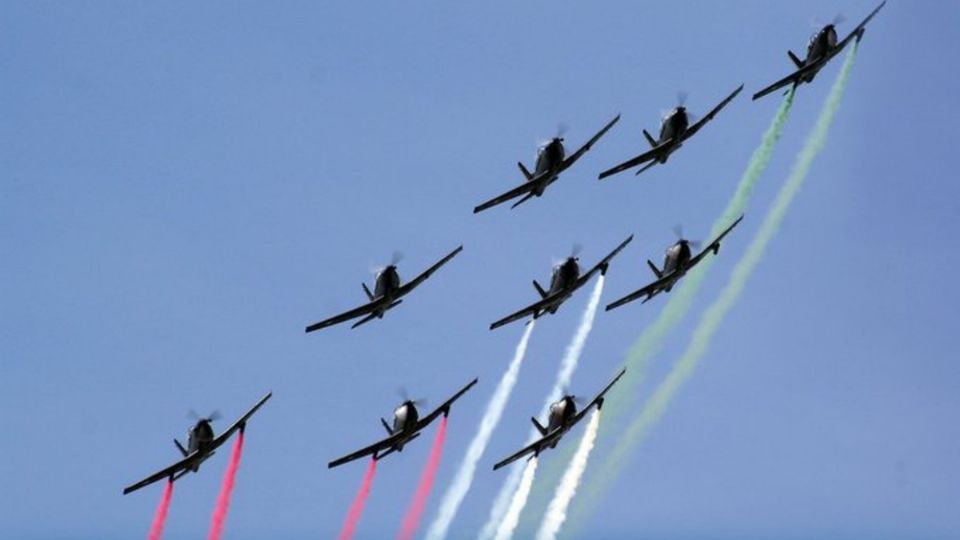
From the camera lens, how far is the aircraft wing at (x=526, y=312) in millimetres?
191625

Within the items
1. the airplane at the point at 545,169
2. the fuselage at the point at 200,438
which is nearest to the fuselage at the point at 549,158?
the airplane at the point at 545,169

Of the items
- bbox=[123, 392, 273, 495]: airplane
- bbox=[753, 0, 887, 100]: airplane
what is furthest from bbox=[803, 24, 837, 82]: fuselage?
bbox=[123, 392, 273, 495]: airplane

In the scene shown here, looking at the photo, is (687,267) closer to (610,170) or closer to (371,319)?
(610,170)

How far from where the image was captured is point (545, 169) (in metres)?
187

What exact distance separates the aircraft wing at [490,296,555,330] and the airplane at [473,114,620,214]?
836cm

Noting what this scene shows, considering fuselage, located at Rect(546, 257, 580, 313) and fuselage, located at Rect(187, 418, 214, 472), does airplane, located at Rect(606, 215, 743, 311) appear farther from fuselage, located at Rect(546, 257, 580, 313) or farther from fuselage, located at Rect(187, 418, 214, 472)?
fuselage, located at Rect(187, 418, 214, 472)

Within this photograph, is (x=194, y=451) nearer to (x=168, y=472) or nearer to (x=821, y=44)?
(x=168, y=472)

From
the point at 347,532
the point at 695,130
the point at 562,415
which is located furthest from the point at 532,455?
the point at 695,130

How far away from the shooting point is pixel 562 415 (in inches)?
7377

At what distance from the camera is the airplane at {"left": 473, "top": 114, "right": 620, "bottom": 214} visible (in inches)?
7362

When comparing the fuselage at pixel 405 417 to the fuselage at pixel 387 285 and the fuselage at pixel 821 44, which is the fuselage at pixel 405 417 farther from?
the fuselage at pixel 821 44

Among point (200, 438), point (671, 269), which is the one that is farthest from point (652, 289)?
point (200, 438)

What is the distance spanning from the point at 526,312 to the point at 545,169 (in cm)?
1261

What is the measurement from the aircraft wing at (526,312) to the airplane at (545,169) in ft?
27.4
